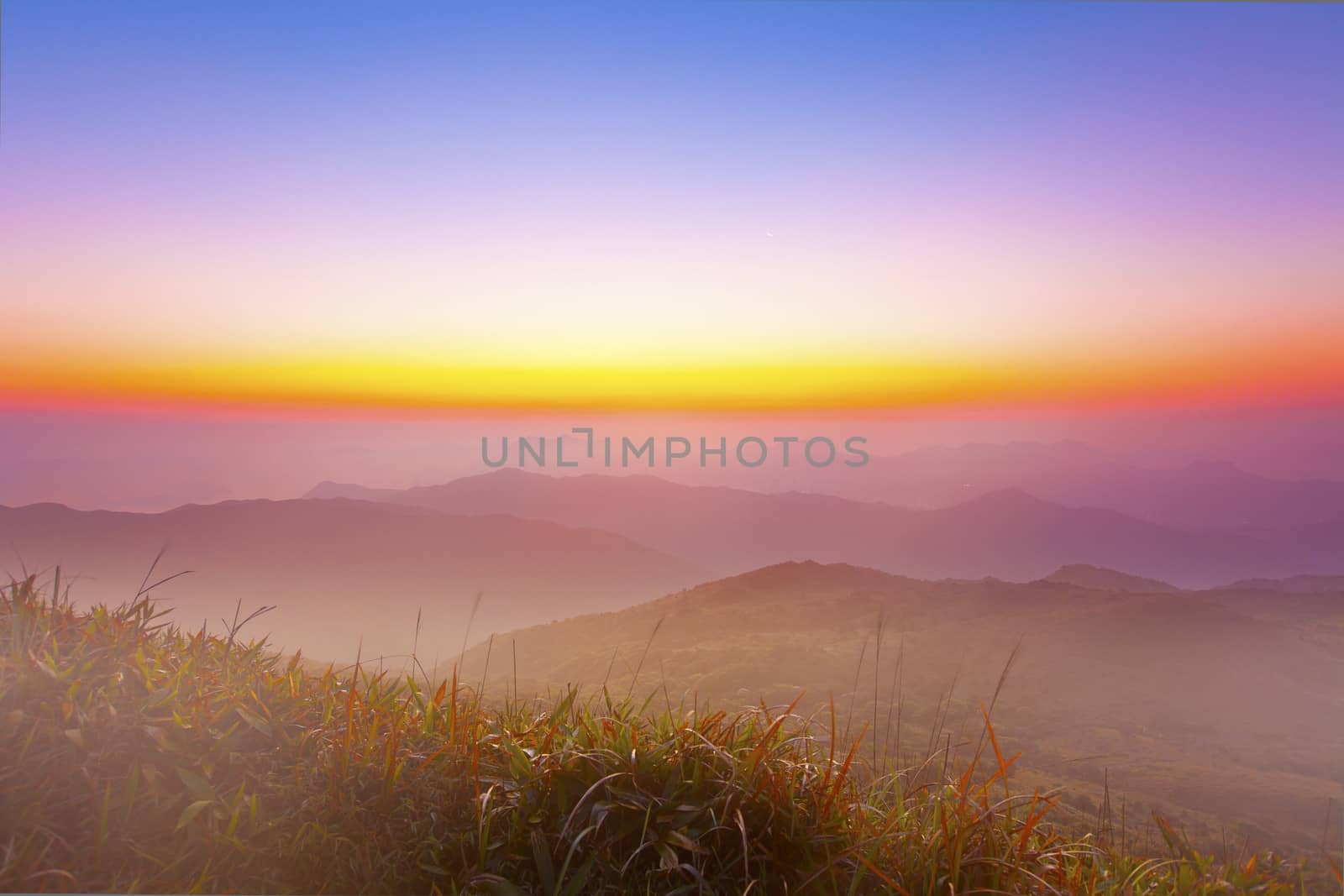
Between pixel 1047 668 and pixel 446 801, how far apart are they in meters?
14.0

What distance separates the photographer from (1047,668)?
14.4 metres

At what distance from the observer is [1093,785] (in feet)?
18.6

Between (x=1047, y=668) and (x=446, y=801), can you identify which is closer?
(x=446, y=801)

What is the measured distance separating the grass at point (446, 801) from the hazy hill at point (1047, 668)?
2.01 feet

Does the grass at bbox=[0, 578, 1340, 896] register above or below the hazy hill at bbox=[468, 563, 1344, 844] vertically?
above

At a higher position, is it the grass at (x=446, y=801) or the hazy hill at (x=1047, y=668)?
the grass at (x=446, y=801)

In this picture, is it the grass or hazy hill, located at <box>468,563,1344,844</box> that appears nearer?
the grass

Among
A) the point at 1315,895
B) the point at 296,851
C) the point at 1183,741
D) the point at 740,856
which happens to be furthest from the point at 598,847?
the point at 1183,741

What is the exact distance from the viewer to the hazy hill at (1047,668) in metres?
6.28

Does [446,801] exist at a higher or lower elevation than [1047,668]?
higher

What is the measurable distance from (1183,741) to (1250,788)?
269 cm

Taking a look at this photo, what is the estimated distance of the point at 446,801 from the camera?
10.2ft

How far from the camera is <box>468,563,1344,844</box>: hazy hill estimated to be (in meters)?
6.28

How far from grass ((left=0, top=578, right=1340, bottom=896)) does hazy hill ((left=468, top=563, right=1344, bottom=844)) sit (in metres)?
0.61
